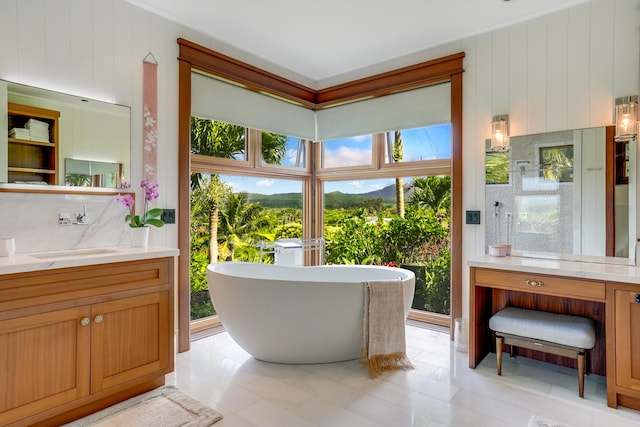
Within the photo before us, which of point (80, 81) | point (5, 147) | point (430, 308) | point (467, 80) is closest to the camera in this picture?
point (5, 147)

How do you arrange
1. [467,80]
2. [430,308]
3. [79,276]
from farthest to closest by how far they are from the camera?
[430,308] → [467,80] → [79,276]

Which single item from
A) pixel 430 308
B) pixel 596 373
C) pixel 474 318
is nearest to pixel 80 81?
pixel 474 318

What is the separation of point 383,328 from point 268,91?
250 centimetres

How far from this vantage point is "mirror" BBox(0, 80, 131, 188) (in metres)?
2.14

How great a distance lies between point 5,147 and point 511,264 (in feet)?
10.5

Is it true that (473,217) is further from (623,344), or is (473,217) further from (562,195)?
(623,344)

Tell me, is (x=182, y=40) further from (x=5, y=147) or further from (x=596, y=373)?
(x=596, y=373)

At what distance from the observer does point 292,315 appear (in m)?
2.49

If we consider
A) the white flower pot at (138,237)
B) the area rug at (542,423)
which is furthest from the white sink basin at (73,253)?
the area rug at (542,423)

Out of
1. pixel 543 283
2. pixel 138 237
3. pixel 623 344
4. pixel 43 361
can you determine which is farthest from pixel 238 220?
pixel 623 344

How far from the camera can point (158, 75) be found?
9.26 ft

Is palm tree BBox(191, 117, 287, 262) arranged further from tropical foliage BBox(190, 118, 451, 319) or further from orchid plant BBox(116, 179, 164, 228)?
orchid plant BBox(116, 179, 164, 228)

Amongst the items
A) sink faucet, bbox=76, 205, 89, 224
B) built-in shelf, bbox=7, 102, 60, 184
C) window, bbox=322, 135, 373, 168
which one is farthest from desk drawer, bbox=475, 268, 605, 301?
built-in shelf, bbox=7, 102, 60, 184

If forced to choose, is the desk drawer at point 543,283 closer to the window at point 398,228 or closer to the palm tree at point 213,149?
the window at point 398,228
